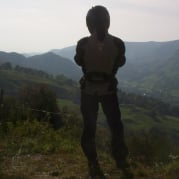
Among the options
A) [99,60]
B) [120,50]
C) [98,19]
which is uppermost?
[98,19]

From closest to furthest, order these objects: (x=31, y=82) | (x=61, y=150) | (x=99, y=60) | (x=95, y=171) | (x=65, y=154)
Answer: (x=99, y=60) → (x=95, y=171) → (x=65, y=154) → (x=61, y=150) → (x=31, y=82)

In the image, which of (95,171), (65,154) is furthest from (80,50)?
(65,154)

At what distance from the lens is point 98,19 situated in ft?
17.9

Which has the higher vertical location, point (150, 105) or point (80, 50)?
point (80, 50)

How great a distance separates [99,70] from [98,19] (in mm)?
621

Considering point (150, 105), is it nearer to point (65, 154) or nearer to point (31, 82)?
point (31, 82)

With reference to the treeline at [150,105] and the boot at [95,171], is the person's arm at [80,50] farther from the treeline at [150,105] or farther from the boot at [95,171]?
the treeline at [150,105]

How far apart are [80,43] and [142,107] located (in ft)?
381

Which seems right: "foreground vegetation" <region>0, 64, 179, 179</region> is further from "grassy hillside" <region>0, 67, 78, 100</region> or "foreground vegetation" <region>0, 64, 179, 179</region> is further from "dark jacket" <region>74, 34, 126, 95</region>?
"grassy hillside" <region>0, 67, 78, 100</region>

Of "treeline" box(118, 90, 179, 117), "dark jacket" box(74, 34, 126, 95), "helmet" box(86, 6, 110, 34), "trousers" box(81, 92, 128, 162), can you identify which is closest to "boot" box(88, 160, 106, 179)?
"trousers" box(81, 92, 128, 162)

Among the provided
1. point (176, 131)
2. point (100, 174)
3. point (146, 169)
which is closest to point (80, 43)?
point (100, 174)

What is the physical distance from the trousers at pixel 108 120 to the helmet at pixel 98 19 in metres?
0.82

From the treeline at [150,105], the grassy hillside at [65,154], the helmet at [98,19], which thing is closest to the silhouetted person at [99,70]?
the helmet at [98,19]

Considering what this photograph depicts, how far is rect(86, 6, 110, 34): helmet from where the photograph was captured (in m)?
5.44
